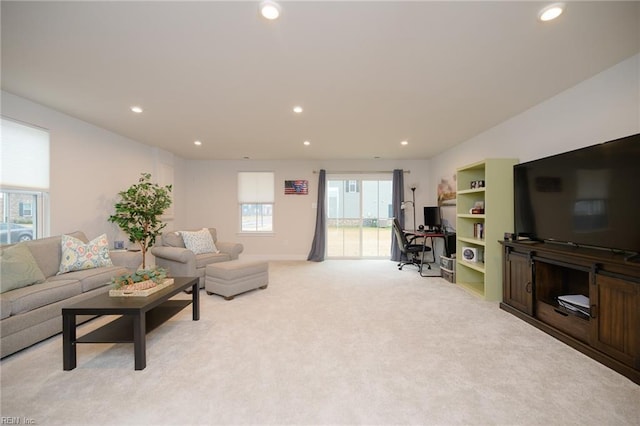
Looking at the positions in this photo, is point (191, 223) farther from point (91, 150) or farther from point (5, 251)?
point (5, 251)

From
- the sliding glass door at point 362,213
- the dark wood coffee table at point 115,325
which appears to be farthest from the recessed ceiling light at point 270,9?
the sliding glass door at point 362,213

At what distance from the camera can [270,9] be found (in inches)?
60.6

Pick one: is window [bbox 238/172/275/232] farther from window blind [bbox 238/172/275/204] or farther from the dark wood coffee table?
the dark wood coffee table

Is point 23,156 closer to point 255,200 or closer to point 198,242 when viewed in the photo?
point 198,242

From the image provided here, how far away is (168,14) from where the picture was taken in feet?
5.29

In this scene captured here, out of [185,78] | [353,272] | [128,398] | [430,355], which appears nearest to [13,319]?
[128,398]

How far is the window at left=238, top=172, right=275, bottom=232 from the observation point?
6270 mm

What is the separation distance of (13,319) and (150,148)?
3845mm

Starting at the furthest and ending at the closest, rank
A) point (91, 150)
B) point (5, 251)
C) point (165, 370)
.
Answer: point (91, 150) → point (5, 251) → point (165, 370)

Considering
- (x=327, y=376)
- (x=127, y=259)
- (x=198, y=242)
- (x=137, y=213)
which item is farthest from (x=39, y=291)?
(x=327, y=376)

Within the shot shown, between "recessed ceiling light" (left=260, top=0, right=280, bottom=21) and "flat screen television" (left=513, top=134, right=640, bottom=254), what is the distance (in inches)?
106

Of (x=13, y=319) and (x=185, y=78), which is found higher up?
(x=185, y=78)

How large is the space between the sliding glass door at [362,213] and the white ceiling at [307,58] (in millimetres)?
2696

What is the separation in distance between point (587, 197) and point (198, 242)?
4.92 meters
